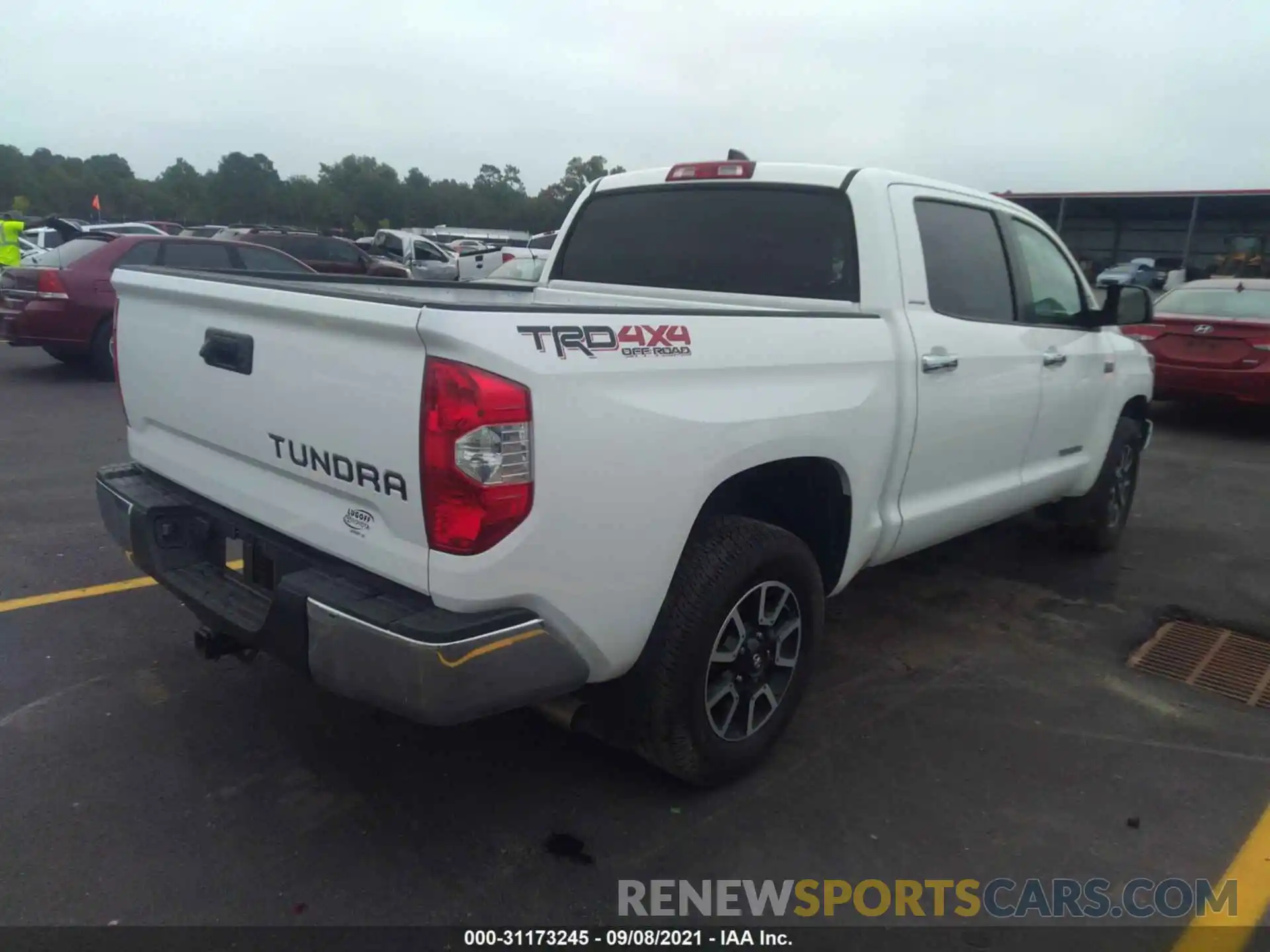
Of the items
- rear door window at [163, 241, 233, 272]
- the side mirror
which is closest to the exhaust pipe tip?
the side mirror

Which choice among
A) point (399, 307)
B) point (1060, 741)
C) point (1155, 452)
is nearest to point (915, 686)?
point (1060, 741)

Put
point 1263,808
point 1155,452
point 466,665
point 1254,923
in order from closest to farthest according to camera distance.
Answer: point 466,665 < point 1254,923 < point 1263,808 < point 1155,452

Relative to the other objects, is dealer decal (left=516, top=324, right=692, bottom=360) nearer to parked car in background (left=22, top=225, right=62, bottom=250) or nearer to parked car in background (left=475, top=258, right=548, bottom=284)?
parked car in background (left=475, top=258, right=548, bottom=284)

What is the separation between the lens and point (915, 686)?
3.96m

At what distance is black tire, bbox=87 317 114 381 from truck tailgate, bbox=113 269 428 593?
312 inches

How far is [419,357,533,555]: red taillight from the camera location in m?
2.20

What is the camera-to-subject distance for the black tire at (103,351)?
33.6 ft

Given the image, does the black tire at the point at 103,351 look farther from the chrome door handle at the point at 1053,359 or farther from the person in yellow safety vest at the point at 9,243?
the chrome door handle at the point at 1053,359

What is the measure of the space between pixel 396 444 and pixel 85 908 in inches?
57.1

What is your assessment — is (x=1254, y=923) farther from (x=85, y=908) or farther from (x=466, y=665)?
(x=85, y=908)

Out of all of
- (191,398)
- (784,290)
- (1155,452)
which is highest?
(784,290)

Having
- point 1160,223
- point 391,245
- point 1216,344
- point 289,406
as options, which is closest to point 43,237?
point 391,245

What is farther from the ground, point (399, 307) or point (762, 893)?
point (399, 307)

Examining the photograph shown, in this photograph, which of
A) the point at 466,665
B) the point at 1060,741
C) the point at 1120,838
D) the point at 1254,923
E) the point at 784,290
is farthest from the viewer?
the point at 784,290
